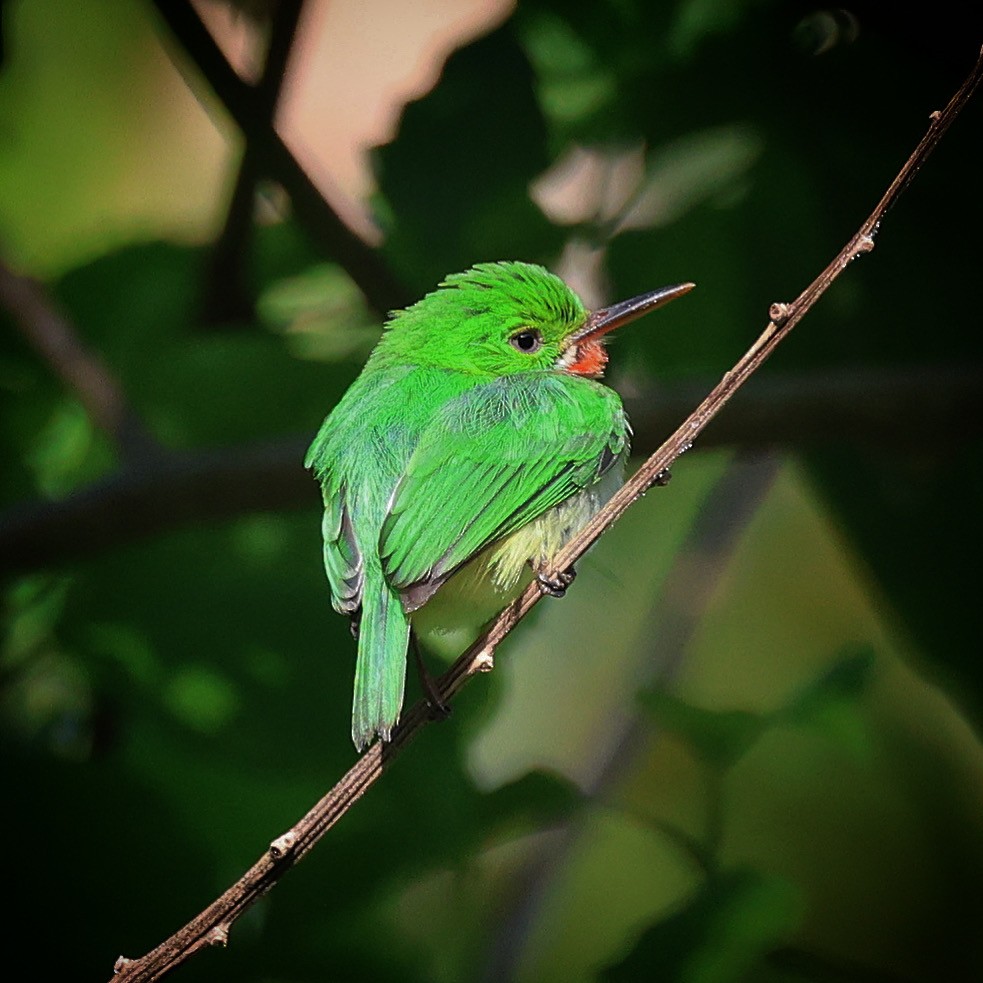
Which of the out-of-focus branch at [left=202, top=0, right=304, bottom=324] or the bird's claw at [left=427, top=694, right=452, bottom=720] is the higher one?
the out-of-focus branch at [left=202, top=0, right=304, bottom=324]

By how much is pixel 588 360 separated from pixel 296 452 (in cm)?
62

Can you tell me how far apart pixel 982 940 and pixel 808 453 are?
4.25 ft

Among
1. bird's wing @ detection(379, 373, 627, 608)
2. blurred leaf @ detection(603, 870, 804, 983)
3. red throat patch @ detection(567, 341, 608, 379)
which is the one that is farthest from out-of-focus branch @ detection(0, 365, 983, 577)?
blurred leaf @ detection(603, 870, 804, 983)

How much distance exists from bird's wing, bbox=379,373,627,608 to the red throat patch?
109mm

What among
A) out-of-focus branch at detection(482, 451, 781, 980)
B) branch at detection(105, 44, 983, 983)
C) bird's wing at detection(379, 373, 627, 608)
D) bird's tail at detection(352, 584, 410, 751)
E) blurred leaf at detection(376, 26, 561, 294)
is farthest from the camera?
out-of-focus branch at detection(482, 451, 781, 980)

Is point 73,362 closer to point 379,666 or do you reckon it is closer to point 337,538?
point 337,538

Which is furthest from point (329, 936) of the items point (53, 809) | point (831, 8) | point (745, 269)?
point (831, 8)

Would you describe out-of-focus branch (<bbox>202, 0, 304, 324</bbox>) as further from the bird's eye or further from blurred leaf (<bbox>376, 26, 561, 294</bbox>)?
the bird's eye

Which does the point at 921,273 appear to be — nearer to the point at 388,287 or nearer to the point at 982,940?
the point at 388,287

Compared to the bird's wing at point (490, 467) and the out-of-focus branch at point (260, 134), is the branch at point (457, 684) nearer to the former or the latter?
the bird's wing at point (490, 467)

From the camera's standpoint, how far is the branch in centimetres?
172

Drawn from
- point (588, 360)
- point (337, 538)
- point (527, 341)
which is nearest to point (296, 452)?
point (337, 538)

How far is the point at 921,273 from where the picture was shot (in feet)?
9.55

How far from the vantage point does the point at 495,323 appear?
279cm
